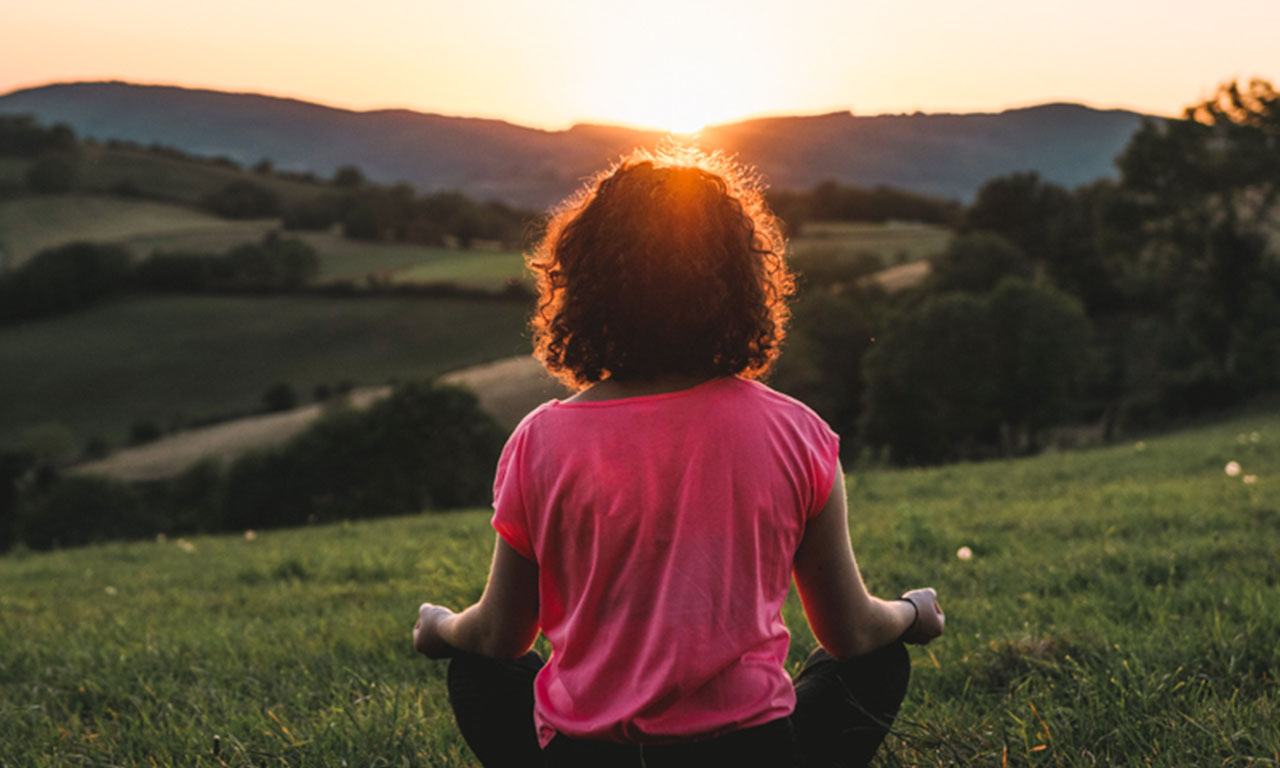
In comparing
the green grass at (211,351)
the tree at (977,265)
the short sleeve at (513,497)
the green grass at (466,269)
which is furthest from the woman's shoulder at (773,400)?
the green grass at (466,269)

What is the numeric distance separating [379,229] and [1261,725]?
108 meters

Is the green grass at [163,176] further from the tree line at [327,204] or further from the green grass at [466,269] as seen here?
the green grass at [466,269]

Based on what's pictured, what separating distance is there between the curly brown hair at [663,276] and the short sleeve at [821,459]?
0.23m

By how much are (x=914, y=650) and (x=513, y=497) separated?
2.80 m

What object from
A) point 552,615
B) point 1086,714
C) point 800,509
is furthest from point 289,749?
point 1086,714

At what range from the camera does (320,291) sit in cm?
8700

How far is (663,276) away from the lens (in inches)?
79.9

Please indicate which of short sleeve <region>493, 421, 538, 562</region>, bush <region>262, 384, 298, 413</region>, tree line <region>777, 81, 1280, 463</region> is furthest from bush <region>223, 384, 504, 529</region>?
short sleeve <region>493, 421, 538, 562</region>

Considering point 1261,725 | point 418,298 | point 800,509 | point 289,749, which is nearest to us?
point 800,509

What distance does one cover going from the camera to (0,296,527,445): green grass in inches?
2685

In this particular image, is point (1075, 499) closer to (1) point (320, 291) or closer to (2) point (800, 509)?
(2) point (800, 509)

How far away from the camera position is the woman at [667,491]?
1949 mm

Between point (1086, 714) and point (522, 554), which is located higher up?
point (522, 554)

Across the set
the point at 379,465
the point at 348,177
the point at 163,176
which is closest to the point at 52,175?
the point at 163,176
